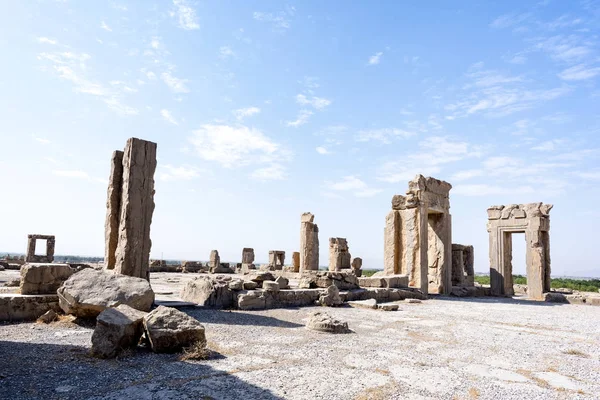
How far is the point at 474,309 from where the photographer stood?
11.1 meters

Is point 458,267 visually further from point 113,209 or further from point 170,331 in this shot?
point 170,331

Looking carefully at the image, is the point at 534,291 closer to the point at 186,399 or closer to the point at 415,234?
the point at 415,234

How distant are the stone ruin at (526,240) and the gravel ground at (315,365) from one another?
10.3 metres

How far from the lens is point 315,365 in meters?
4.65

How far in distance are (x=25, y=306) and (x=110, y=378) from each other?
4.11m

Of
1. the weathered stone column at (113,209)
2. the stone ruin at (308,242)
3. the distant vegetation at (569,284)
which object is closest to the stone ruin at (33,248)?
the stone ruin at (308,242)

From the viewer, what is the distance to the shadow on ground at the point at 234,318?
24.3 feet

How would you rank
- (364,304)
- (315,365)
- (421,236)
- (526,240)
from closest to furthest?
(315,365), (364,304), (421,236), (526,240)

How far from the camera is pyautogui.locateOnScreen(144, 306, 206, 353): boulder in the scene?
4957 millimetres

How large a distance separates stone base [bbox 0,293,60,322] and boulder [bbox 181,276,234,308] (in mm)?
3003

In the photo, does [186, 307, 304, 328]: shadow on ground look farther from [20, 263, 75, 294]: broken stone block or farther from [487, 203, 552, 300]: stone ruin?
Answer: [487, 203, 552, 300]: stone ruin

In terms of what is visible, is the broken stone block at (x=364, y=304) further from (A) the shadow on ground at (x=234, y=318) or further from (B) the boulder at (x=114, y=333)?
(B) the boulder at (x=114, y=333)

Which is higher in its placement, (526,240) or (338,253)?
(526,240)

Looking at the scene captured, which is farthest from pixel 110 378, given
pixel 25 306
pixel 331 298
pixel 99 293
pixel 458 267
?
pixel 458 267
